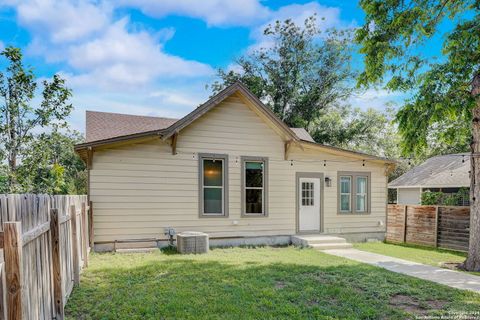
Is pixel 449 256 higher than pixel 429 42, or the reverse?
pixel 429 42

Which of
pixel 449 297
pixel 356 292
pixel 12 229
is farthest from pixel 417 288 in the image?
pixel 12 229

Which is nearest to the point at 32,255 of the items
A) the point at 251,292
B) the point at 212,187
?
the point at 251,292

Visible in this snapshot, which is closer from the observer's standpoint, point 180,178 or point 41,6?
point 180,178

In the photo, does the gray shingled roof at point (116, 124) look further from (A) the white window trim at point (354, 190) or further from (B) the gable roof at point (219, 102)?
(B) the gable roof at point (219, 102)

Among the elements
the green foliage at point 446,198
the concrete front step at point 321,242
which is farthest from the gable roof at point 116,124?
the green foliage at point 446,198

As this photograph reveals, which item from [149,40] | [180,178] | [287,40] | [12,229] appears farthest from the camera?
[287,40]

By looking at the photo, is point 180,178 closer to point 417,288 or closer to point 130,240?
point 130,240

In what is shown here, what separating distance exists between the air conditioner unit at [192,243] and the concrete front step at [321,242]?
10.4 ft

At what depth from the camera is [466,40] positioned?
298 inches

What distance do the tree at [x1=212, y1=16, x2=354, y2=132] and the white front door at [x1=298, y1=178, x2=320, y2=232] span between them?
43.2 ft

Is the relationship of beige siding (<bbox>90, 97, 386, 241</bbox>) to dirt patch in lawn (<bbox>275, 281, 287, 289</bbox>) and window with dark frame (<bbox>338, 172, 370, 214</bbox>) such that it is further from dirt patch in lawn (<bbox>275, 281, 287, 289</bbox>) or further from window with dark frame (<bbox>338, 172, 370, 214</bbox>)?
dirt patch in lawn (<bbox>275, 281, 287, 289</bbox>)

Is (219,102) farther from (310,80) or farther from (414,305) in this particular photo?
(310,80)

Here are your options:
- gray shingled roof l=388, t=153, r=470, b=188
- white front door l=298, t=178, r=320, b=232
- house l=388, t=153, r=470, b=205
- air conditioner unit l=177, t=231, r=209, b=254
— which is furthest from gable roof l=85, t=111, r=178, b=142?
gray shingled roof l=388, t=153, r=470, b=188

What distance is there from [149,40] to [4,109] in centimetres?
694
